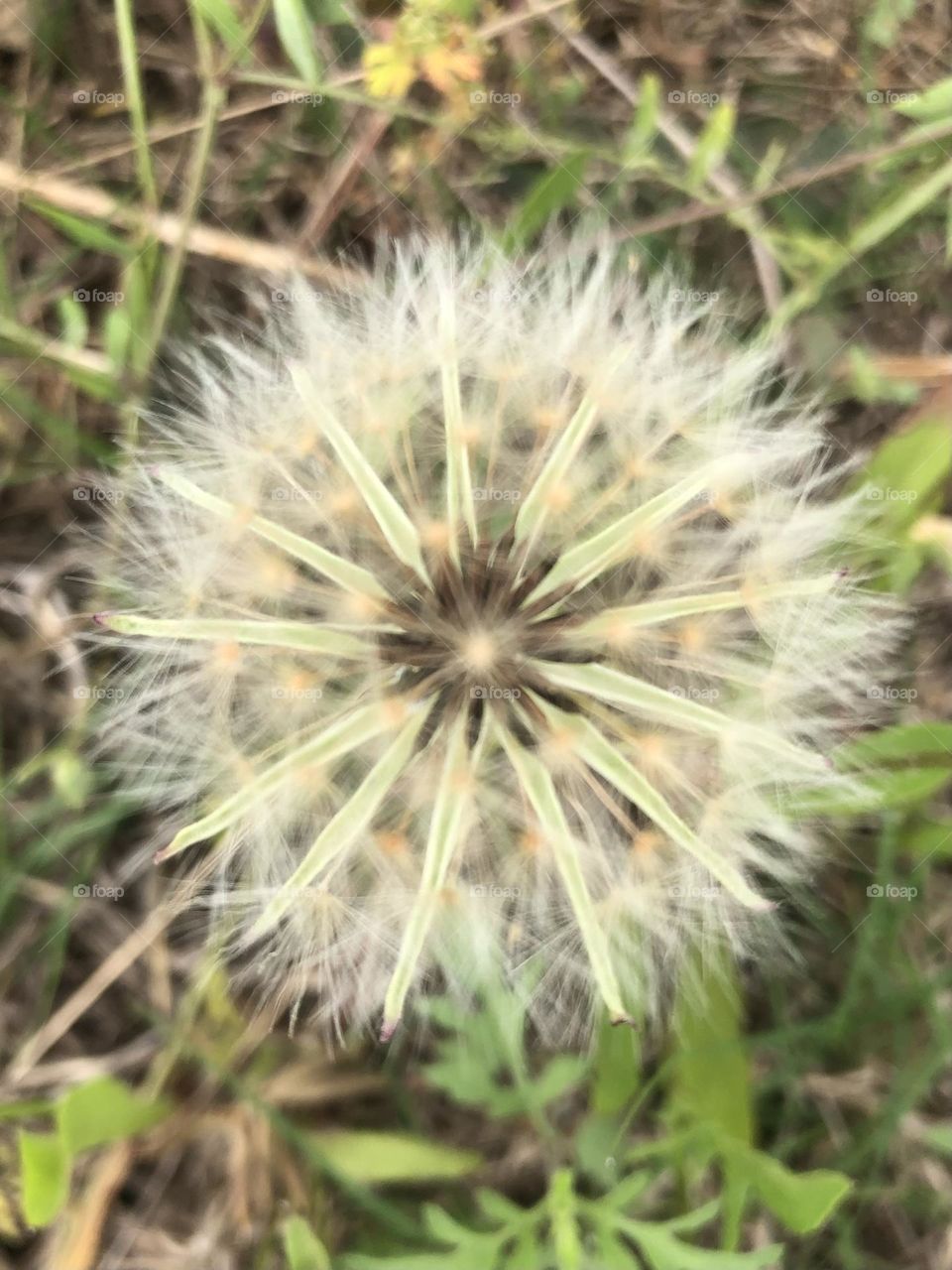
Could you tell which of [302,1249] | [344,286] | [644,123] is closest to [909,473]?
[644,123]

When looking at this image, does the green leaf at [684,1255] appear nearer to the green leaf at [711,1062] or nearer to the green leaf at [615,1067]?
the green leaf at [615,1067]

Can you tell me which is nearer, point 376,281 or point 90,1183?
point 376,281

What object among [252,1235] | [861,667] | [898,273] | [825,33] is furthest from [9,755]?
[825,33]

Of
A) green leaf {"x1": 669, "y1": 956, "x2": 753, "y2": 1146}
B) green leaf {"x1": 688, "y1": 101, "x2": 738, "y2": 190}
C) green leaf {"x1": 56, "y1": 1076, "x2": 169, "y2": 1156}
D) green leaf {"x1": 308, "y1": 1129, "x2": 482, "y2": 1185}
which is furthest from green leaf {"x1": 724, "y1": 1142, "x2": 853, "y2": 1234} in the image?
green leaf {"x1": 688, "y1": 101, "x2": 738, "y2": 190}

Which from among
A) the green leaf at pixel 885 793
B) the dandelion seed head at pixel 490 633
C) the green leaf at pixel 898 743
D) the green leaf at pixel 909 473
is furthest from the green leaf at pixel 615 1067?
the green leaf at pixel 909 473

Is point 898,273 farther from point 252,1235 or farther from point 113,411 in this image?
point 252,1235

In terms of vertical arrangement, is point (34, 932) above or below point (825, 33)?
below
